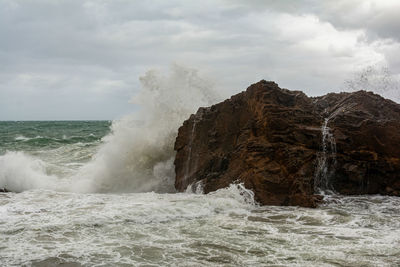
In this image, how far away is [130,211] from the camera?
6137 mm

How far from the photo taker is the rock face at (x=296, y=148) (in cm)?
692

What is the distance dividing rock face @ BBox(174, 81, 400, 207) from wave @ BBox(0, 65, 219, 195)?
1.70 meters

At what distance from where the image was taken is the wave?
9414 millimetres

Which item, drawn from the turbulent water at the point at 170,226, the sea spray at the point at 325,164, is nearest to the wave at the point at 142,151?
the turbulent water at the point at 170,226

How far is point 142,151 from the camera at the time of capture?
1002 cm

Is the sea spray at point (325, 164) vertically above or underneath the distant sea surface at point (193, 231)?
above

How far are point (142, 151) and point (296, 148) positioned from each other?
13.8 feet

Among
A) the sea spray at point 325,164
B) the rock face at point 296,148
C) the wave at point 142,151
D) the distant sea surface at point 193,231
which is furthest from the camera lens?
the wave at point 142,151

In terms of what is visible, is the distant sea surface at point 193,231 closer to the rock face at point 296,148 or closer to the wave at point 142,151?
the rock face at point 296,148

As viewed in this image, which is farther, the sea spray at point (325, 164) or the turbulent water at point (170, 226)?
the sea spray at point (325, 164)

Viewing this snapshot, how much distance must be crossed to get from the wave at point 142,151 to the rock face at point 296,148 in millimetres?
1701

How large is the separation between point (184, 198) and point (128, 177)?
10.2ft

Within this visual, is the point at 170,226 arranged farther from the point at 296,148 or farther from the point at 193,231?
the point at 296,148

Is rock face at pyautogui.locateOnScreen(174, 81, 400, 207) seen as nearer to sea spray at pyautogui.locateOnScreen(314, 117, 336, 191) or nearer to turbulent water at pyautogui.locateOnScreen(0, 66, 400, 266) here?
sea spray at pyautogui.locateOnScreen(314, 117, 336, 191)
